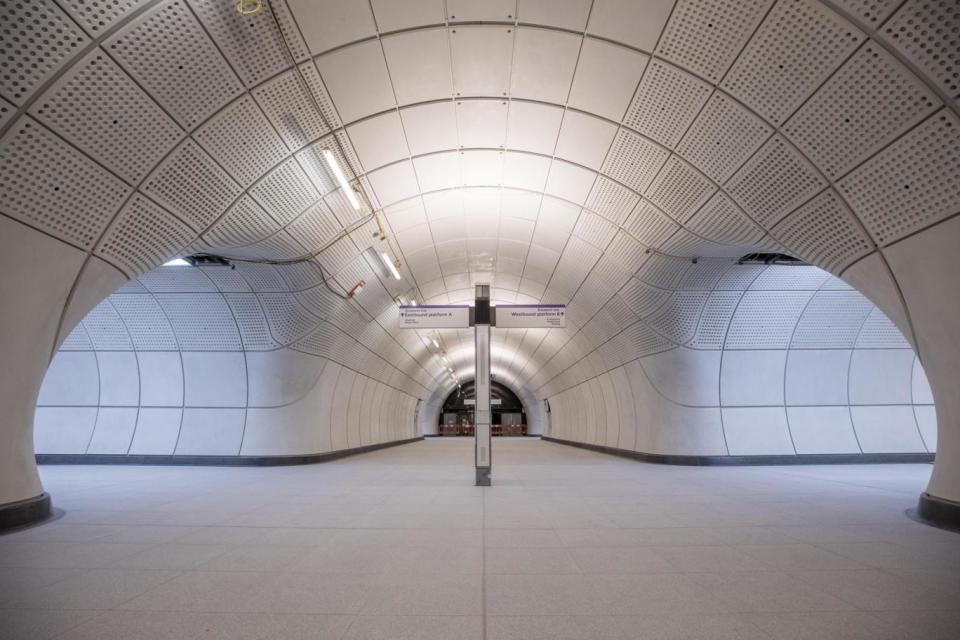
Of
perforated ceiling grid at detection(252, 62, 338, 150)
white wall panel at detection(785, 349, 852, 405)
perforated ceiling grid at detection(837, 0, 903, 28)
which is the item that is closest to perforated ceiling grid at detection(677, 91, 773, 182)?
perforated ceiling grid at detection(837, 0, 903, 28)

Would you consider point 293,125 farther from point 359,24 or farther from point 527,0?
point 527,0

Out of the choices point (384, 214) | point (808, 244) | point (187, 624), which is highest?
point (384, 214)

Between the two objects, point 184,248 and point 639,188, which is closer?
point 184,248

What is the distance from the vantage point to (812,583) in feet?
13.2

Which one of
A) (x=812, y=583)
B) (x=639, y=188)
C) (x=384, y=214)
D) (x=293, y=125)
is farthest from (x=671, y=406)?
(x=293, y=125)

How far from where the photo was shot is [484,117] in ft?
28.5

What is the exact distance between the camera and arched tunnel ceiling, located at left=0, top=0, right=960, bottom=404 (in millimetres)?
5254

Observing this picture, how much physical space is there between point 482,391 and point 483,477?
5.93 ft

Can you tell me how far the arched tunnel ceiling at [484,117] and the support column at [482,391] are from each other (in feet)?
9.62

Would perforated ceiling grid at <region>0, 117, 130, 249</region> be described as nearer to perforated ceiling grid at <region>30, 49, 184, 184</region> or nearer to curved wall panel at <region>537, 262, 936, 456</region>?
perforated ceiling grid at <region>30, 49, 184, 184</region>

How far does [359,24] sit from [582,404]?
20895mm

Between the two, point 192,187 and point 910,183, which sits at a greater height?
point 192,187

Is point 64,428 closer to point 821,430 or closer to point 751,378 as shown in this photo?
point 751,378

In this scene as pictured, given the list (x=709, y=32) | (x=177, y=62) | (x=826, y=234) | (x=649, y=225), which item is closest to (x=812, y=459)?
(x=649, y=225)
